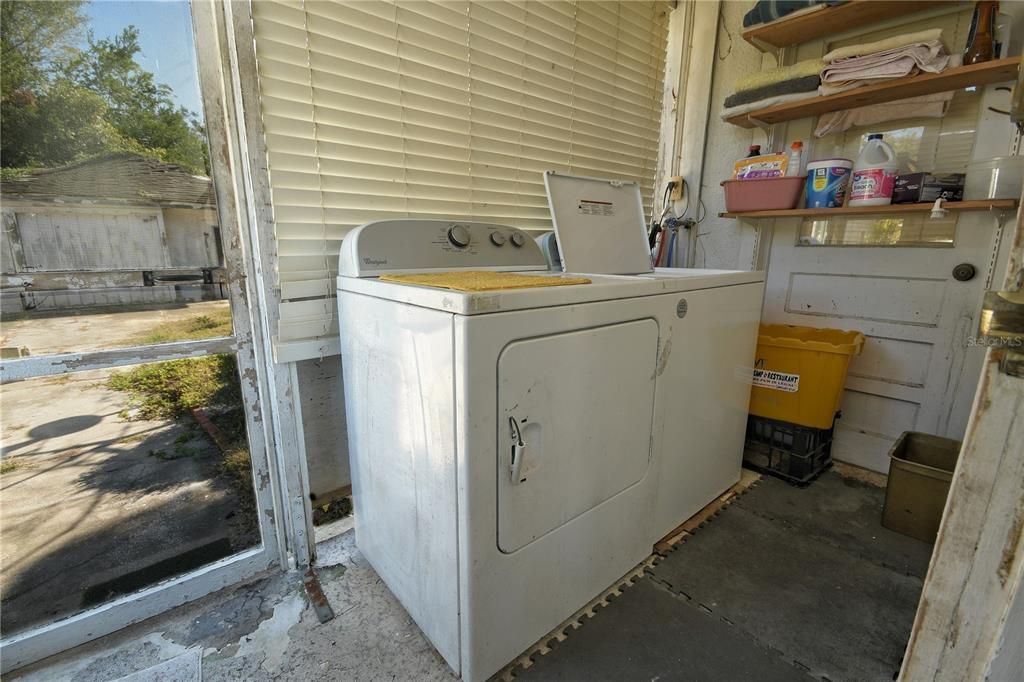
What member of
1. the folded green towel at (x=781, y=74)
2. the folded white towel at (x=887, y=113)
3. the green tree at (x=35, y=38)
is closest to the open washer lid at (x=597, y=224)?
the folded green towel at (x=781, y=74)

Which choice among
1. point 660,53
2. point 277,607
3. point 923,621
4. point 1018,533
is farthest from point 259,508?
point 660,53

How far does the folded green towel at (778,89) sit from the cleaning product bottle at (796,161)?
0.27 metres

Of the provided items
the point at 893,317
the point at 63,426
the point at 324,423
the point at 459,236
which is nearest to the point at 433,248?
the point at 459,236

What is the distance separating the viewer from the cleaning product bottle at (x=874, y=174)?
1944mm

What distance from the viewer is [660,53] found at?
8.49 ft

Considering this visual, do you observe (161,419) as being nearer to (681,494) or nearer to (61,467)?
(61,467)

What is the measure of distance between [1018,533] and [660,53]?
283 cm

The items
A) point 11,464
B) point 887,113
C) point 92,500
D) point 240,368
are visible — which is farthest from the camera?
point 887,113

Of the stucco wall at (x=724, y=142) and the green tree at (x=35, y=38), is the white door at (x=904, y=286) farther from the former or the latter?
the green tree at (x=35, y=38)

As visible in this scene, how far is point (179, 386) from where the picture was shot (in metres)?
1.44

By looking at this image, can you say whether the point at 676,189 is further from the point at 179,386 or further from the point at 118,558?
the point at 118,558

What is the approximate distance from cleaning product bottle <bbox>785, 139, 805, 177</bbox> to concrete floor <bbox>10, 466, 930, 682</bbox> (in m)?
1.80

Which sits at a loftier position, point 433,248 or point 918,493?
point 433,248

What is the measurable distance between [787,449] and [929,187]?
135 centimetres
